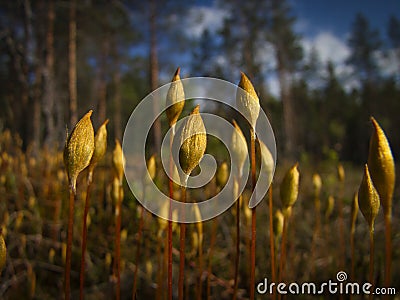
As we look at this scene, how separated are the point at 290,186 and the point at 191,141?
0.24 meters

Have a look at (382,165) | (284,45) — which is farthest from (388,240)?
(284,45)

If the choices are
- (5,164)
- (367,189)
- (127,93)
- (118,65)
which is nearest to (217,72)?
(118,65)

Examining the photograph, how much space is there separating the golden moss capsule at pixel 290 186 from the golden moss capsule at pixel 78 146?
0.33 m

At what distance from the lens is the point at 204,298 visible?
995 mm

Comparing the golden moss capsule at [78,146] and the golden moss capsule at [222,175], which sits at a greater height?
the golden moss capsule at [78,146]

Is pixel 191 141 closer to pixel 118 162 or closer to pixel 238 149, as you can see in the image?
pixel 238 149

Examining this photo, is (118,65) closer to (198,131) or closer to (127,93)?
(127,93)

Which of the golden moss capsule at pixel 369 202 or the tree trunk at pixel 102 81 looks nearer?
the golden moss capsule at pixel 369 202

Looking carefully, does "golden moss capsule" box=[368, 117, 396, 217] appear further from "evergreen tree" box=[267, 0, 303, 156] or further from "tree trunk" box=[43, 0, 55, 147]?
"evergreen tree" box=[267, 0, 303, 156]

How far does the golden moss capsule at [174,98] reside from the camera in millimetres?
417

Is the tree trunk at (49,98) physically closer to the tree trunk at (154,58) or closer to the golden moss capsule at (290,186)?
the tree trunk at (154,58)

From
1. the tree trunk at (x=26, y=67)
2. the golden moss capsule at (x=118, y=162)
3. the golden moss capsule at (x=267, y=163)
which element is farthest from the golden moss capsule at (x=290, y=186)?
the tree trunk at (x=26, y=67)

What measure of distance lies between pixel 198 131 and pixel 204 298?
78 centimetres

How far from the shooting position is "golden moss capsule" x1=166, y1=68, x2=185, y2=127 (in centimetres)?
42
